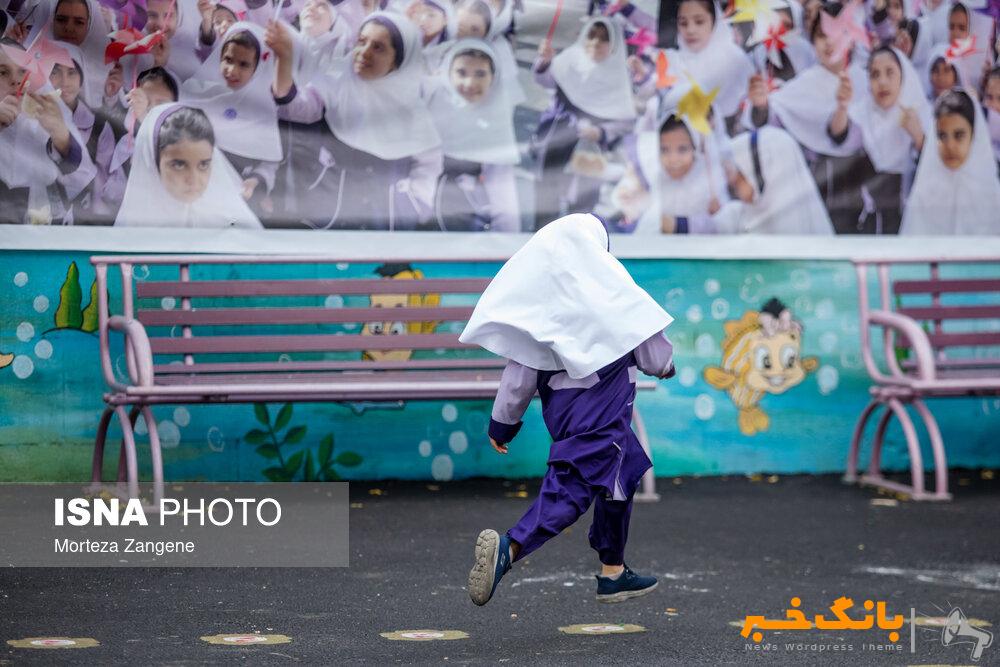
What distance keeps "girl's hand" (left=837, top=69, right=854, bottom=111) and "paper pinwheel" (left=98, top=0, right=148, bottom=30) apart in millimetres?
4032

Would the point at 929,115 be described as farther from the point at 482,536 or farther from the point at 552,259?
the point at 482,536

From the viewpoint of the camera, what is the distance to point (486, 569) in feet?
13.7

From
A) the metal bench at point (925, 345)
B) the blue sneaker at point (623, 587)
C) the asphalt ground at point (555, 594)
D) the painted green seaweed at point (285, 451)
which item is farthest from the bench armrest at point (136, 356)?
the metal bench at point (925, 345)

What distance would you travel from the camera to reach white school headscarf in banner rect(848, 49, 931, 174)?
26.9 ft

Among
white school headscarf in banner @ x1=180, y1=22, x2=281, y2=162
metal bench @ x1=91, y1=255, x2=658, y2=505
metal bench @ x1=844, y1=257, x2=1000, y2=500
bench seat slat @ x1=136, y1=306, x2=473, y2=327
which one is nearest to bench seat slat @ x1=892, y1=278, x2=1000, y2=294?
metal bench @ x1=844, y1=257, x2=1000, y2=500

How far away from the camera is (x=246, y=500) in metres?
6.93

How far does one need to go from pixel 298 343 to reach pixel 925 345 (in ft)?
10.8

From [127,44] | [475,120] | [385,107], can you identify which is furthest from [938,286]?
[127,44]

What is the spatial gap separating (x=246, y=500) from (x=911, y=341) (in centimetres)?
357

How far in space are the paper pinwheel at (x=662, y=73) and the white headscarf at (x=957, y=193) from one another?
1.66m

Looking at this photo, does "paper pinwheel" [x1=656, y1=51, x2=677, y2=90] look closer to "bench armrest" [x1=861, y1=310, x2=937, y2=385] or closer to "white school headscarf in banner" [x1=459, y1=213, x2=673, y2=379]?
"bench armrest" [x1=861, y1=310, x2=937, y2=385]

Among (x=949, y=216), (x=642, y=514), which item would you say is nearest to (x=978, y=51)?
(x=949, y=216)

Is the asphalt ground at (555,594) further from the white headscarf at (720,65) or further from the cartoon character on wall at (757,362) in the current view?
the white headscarf at (720,65)

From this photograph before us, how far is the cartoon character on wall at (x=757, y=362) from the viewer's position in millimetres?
7984
